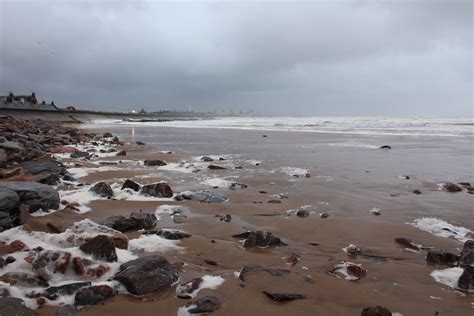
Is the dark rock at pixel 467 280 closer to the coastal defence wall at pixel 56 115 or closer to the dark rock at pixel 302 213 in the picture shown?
the dark rock at pixel 302 213

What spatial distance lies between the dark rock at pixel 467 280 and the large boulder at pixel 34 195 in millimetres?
5840

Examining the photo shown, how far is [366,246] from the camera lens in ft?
18.7

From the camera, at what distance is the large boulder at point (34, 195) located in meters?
6.36

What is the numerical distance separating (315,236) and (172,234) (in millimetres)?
2110

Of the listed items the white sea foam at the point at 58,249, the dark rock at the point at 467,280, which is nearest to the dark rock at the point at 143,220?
the white sea foam at the point at 58,249

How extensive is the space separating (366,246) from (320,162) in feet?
30.2

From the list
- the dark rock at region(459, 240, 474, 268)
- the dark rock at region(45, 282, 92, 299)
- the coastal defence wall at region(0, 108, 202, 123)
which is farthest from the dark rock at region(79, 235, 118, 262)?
the coastal defence wall at region(0, 108, 202, 123)

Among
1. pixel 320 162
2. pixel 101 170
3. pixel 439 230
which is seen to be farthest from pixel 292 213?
pixel 320 162

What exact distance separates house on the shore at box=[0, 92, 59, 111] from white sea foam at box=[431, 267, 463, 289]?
5282 cm

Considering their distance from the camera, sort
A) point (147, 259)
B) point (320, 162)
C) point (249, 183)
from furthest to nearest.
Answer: point (320, 162) < point (249, 183) < point (147, 259)

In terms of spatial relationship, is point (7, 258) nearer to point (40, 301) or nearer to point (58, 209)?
point (40, 301)

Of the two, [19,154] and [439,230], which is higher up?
[19,154]

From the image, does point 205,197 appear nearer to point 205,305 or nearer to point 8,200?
point 8,200

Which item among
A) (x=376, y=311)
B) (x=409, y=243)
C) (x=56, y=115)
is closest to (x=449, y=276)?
(x=409, y=243)
